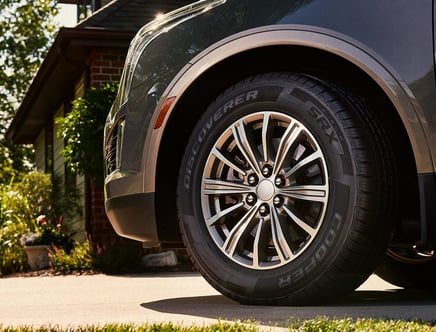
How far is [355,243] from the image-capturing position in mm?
3816

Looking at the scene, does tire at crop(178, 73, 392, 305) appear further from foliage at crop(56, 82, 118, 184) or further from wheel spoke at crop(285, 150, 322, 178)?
foliage at crop(56, 82, 118, 184)

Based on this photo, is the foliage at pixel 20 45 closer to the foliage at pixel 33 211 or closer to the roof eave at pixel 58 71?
the roof eave at pixel 58 71

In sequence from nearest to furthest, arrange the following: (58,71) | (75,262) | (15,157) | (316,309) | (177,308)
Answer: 1. (316,309)
2. (177,308)
3. (75,262)
4. (58,71)
5. (15,157)

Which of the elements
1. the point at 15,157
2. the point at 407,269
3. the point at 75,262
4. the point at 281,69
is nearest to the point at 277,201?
the point at 281,69

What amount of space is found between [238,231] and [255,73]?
0.89 metres

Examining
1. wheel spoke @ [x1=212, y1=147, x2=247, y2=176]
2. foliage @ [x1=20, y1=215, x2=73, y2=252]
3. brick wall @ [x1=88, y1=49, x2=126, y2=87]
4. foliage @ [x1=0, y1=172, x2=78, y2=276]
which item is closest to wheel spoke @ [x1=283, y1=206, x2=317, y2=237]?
wheel spoke @ [x1=212, y1=147, x2=247, y2=176]

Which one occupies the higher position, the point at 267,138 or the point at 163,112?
the point at 163,112

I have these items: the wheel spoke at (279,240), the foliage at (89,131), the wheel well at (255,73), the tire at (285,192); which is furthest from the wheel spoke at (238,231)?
the foliage at (89,131)

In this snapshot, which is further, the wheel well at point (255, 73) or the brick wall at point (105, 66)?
the brick wall at point (105, 66)

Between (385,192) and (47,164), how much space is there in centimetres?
1719

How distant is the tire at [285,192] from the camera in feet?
12.7

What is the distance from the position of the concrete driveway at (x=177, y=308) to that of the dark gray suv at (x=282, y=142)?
187mm

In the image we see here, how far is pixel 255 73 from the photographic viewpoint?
4473 millimetres

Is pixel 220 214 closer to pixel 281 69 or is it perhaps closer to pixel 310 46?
pixel 281 69
